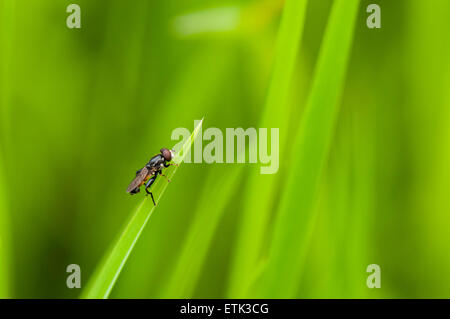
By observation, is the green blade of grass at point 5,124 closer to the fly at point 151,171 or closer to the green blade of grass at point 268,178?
the fly at point 151,171

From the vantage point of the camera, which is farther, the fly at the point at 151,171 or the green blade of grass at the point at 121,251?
the fly at the point at 151,171

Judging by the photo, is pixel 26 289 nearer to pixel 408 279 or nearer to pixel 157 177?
pixel 157 177

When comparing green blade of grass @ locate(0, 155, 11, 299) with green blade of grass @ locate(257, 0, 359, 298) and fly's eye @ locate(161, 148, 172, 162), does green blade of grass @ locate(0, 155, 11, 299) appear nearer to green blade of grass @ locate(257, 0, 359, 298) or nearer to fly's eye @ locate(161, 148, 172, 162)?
fly's eye @ locate(161, 148, 172, 162)

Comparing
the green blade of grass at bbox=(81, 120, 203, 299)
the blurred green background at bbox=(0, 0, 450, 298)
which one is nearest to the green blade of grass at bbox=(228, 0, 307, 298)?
the blurred green background at bbox=(0, 0, 450, 298)

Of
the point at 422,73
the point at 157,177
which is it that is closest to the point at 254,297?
the point at 157,177

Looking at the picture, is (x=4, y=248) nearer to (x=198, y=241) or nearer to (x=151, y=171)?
(x=151, y=171)

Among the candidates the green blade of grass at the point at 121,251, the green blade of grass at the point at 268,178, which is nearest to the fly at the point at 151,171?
the green blade of grass at the point at 121,251

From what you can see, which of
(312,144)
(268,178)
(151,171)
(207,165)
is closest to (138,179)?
(151,171)

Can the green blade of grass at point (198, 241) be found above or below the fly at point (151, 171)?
below

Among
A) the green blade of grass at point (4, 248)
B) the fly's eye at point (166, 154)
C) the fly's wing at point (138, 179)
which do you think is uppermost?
the fly's eye at point (166, 154)
